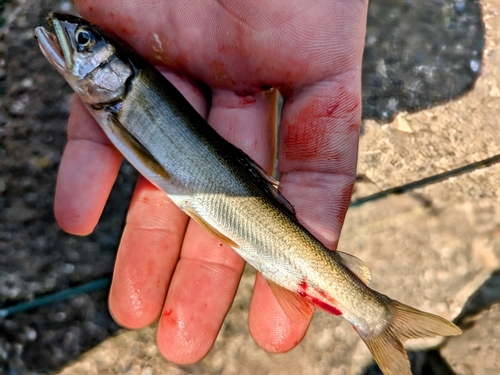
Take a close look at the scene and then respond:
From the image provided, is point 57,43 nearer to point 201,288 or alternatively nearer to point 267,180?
point 267,180

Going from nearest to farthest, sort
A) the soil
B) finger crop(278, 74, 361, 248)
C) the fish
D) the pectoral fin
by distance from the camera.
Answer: the fish, the pectoral fin, finger crop(278, 74, 361, 248), the soil

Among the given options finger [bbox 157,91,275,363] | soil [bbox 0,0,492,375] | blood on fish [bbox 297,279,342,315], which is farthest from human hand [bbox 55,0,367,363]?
soil [bbox 0,0,492,375]

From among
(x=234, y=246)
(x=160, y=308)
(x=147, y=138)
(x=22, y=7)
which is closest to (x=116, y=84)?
(x=147, y=138)

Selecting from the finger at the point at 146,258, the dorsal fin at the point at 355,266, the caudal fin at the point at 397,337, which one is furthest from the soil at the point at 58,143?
the dorsal fin at the point at 355,266

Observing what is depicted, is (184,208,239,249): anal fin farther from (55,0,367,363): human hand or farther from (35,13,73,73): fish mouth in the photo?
(35,13,73,73): fish mouth

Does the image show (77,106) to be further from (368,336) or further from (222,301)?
(368,336)

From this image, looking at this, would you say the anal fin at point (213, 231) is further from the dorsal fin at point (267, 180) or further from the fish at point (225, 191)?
the dorsal fin at point (267, 180)

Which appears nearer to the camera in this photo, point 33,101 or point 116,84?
point 116,84
